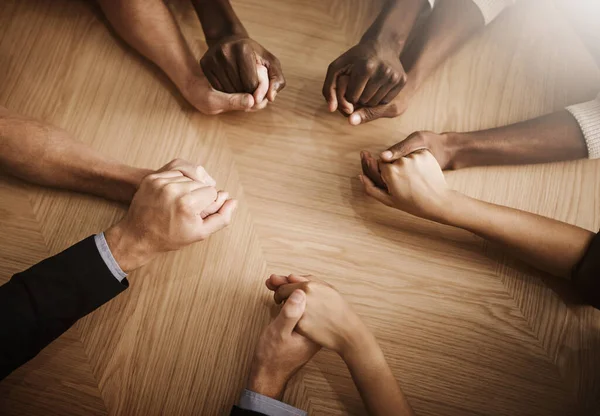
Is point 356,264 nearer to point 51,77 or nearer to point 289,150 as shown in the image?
point 289,150

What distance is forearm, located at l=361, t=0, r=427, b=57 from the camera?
935mm

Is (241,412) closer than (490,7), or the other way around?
(241,412)

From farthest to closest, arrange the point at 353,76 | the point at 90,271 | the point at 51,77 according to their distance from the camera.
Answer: the point at 51,77 < the point at 353,76 < the point at 90,271

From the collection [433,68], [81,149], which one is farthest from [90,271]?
[433,68]

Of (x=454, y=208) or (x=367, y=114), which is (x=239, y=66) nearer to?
(x=367, y=114)

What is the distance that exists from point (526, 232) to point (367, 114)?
39 centimetres

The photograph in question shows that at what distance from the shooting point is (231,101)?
93 cm

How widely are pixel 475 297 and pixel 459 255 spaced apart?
0.09 m

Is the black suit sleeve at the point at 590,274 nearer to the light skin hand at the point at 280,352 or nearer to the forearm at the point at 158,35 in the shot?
the light skin hand at the point at 280,352

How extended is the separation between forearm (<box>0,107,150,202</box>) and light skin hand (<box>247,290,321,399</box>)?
1.28 feet

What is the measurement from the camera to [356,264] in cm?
A: 93

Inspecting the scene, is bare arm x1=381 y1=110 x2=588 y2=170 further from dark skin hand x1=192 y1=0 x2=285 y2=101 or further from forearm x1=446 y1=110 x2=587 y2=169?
dark skin hand x1=192 y1=0 x2=285 y2=101

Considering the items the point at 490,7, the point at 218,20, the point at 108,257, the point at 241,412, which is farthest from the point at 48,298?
the point at 490,7

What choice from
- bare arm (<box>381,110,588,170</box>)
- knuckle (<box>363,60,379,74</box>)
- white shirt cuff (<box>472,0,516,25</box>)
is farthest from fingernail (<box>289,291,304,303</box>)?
white shirt cuff (<box>472,0,516,25</box>)
